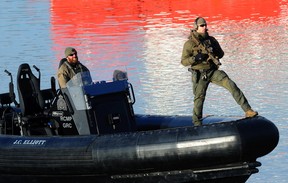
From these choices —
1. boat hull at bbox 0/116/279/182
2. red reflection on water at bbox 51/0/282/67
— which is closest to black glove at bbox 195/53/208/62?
boat hull at bbox 0/116/279/182

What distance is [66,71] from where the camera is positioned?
11875 millimetres

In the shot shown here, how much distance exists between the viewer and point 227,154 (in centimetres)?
1043

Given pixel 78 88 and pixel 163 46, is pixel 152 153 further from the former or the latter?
pixel 163 46

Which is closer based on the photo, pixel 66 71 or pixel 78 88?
pixel 78 88

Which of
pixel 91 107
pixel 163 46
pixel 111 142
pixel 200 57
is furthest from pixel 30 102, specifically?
pixel 163 46

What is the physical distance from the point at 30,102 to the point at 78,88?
986 millimetres

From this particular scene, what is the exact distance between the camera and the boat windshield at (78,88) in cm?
1151

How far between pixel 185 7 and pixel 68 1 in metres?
11.0

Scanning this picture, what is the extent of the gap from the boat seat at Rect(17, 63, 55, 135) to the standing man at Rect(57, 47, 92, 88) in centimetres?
51

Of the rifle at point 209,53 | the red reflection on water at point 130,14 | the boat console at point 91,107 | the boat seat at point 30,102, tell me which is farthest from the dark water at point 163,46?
the boat seat at point 30,102

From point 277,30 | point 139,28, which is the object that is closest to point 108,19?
point 139,28

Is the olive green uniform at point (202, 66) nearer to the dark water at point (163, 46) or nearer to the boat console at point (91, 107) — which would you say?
the boat console at point (91, 107)

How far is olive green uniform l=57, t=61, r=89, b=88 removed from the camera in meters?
11.8

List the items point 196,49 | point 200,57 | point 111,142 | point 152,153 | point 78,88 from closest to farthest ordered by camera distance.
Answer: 1. point 152,153
2. point 111,142
3. point 200,57
4. point 196,49
5. point 78,88
